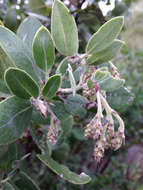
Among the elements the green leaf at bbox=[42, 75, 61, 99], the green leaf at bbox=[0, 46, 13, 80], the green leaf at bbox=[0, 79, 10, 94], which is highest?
the green leaf at bbox=[0, 46, 13, 80]

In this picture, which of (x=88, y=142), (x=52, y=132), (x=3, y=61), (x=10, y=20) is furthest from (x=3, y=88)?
(x=88, y=142)

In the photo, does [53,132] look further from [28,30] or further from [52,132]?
[28,30]

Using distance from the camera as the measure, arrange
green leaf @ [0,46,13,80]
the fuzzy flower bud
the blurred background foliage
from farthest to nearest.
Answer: the blurred background foliage
green leaf @ [0,46,13,80]
the fuzzy flower bud

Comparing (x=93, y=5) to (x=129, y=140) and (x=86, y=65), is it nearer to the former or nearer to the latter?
(x=86, y=65)

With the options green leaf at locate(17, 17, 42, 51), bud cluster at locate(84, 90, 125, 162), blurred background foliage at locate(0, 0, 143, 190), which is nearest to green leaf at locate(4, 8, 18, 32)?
blurred background foliage at locate(0, 0, 143, 190)

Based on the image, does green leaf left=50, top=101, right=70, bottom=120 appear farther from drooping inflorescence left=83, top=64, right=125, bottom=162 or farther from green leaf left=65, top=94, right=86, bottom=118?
drooping inflorescence left=83, top=64, right=125, bottom=162

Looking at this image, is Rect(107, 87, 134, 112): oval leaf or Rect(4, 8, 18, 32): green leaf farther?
Rect(4, 8, 18, 32): green leaf

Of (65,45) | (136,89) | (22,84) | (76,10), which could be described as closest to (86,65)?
(65,45)
